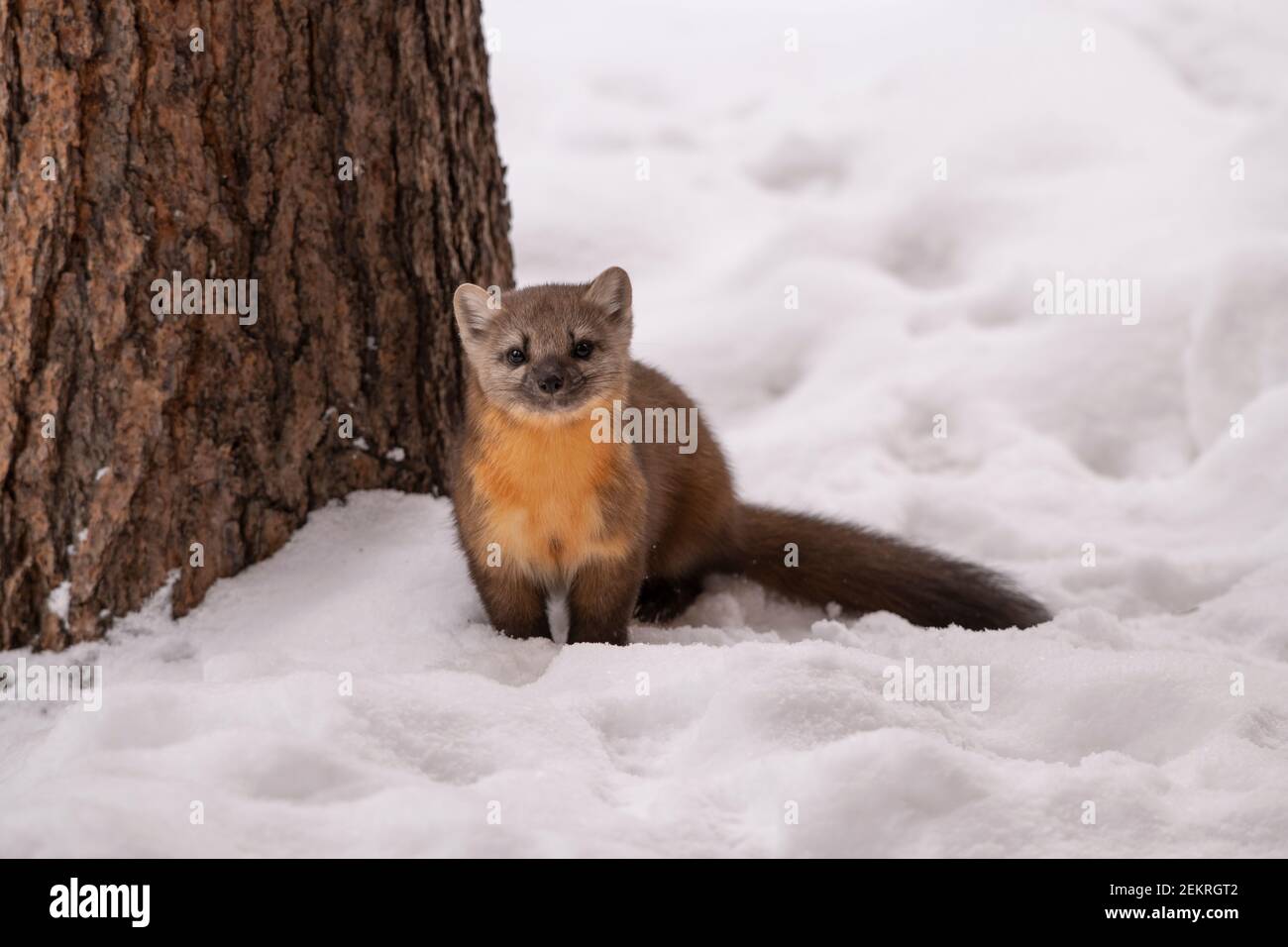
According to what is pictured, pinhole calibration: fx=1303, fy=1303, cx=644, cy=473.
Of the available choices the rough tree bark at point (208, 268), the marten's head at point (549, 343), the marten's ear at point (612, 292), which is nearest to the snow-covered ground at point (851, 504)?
the rough tree bark at point (208, 268)

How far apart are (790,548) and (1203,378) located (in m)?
2.21

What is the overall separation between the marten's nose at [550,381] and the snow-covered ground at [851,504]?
2.04 feet

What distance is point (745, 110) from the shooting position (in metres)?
7.48

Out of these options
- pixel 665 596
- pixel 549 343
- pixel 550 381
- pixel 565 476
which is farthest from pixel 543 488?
pixel 665 596

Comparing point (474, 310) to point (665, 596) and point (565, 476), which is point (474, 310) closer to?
point (565, 476)

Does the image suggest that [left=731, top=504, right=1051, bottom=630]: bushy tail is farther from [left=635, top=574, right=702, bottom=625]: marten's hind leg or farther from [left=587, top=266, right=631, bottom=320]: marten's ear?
[left=587, top=266, right=631, bottom=320]: marten's ear

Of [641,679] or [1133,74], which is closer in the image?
[641,679]

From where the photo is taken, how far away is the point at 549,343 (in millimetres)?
3244

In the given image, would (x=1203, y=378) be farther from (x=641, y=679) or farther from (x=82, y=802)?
(x=82, y=802)

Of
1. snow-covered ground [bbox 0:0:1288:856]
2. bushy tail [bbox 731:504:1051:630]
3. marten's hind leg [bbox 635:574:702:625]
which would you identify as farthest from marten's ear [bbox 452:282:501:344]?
bushy tail [bbox 731:504:1051:630]

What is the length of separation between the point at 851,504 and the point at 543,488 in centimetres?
187

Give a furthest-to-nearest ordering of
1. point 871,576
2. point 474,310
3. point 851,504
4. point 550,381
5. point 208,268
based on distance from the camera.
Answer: point 851,504, point 871,576, point 474,310, point 208,268, point 550,381

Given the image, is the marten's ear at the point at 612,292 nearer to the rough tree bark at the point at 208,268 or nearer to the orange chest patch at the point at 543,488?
the orange chest patch at the point at 543,488
